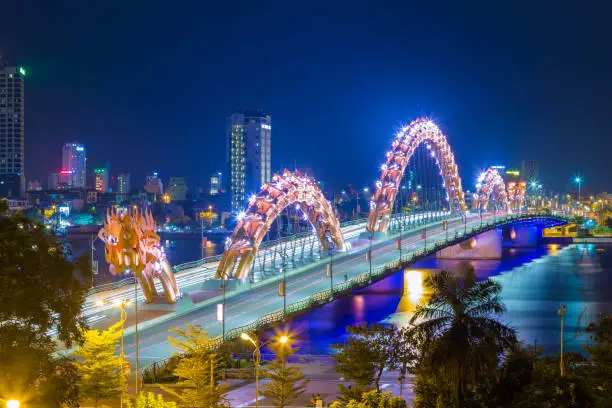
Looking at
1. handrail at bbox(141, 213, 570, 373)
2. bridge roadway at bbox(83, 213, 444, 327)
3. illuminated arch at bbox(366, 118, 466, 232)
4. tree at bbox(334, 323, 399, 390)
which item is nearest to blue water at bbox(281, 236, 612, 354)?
handrail at bbox(141, 213, 570, 373)

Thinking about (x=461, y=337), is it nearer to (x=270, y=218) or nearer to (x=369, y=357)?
(x=369, y=357)

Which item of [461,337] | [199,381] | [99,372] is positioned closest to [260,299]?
[199,381]

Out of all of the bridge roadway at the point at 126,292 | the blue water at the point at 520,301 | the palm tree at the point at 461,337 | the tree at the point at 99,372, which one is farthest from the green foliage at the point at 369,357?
the blue water at the point at 520,301

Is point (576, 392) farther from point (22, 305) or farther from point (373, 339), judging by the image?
point (22, 305)

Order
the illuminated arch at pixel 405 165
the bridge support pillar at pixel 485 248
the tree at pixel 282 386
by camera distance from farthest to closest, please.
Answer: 1. the bridge support pillar at pixel 485 248
2. the illuminated arch at pixel 405 165
3. the tree at pixel 282 386

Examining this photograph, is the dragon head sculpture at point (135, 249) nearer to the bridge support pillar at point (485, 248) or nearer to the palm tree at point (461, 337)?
the palm tree at point (461, 337)

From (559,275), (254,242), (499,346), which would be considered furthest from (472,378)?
(559,275)
